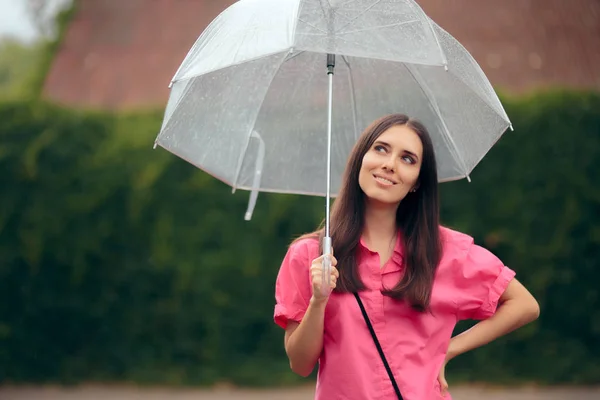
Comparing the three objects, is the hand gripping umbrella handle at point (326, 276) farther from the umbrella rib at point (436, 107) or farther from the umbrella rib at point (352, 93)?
the umbrella rib at point (352, 93)

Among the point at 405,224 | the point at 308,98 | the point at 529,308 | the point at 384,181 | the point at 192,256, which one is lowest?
the point at 192,256

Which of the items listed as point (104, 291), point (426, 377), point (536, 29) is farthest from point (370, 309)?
point (536, 29)

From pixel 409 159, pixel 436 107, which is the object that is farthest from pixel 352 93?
pixel 409 159

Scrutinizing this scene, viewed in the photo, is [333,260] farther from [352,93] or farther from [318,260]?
[352,93]

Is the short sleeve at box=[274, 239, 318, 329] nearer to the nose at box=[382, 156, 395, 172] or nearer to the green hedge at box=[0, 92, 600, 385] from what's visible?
the nose at box=[382, 156, 395, 172]

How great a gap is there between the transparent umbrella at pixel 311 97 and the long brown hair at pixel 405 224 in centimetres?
12

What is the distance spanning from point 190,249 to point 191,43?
5.17 meters

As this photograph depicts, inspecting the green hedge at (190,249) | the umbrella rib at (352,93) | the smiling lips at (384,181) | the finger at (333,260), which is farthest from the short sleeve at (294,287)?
the green hedge at (190,249)

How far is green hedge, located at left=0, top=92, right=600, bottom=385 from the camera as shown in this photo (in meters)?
7.80

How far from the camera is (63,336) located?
26.7 ft

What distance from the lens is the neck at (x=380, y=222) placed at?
309 centimetres

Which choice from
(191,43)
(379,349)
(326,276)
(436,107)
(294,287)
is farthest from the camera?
(191,43)

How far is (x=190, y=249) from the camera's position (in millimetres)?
7992

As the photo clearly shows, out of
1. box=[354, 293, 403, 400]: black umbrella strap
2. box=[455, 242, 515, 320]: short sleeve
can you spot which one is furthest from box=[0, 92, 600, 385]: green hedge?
box=[354, 293, 403, 400]: black umbrella strap
